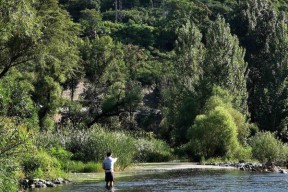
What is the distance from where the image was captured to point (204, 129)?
5178cm

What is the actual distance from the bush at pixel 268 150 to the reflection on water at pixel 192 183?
1174cm

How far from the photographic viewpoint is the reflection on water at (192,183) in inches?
1121

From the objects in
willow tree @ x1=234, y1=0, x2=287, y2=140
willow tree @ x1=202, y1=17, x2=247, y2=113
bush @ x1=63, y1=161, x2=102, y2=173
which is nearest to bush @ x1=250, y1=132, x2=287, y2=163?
willow tree @ x1=202, y1=17, x2=247, y2=113

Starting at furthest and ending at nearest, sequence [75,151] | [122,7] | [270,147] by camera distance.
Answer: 1. [122,7]
2. [270,147]
3. [75,151]

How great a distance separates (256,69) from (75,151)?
4535 centimetres

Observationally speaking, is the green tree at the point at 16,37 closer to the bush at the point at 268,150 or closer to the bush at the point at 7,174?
the bush at the point at 7,174

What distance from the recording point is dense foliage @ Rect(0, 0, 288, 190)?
3581 cm

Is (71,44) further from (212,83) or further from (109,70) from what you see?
(109,70)

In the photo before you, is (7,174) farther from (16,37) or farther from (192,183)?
(16,37)

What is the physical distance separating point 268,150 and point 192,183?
21.4m

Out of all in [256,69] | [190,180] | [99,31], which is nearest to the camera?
[190,180]

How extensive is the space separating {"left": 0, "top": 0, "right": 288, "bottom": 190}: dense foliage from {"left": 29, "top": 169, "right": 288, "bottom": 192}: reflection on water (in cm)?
329

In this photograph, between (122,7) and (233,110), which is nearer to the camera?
(233,110)

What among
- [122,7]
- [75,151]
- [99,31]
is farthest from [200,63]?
[122,7]
